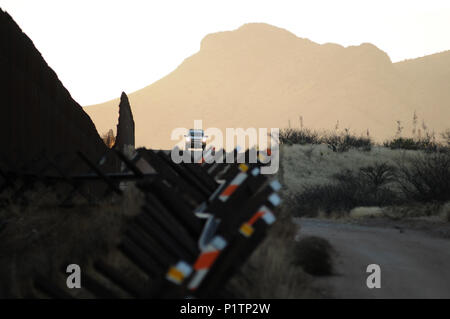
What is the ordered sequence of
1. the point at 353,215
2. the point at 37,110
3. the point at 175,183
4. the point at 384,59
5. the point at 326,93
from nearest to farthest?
the point at 175,183 → the point at 37,110 → the point at 353,215 → the point at 326,93 → the point at 384,59

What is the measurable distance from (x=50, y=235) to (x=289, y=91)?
113983mm

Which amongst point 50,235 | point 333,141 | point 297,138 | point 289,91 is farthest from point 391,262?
point 289,91

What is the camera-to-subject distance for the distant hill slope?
107 meters

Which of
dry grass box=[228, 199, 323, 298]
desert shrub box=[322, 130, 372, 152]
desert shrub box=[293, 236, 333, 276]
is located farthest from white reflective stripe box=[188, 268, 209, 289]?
desert shrub box=[322, 130, 372, 152]

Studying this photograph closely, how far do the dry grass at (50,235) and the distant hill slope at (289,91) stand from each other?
3573 inches

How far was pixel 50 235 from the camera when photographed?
895cm

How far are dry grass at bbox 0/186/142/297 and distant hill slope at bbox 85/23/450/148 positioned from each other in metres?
90.8

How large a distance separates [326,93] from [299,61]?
2157 centimetres

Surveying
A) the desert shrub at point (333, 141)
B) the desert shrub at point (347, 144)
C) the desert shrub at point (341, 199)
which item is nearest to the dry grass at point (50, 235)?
the desert shrub at point (341, 199)

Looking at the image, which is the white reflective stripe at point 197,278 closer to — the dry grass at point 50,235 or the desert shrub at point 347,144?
the dry grass at point 50,235

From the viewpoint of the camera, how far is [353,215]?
19.2 metres

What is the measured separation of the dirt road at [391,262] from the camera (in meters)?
7.09
